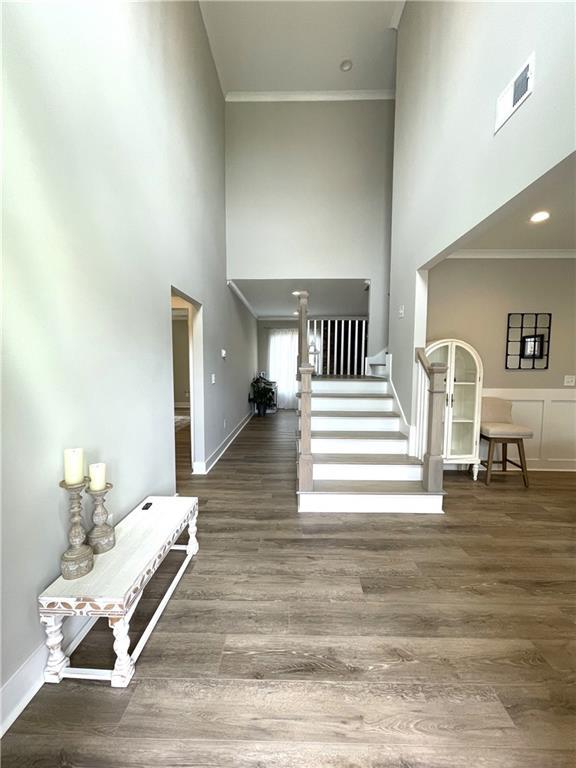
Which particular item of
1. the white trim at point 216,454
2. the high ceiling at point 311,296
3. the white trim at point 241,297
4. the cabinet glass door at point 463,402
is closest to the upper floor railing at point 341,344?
the high ceiling at point 311,296

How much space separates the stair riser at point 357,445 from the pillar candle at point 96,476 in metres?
2.11

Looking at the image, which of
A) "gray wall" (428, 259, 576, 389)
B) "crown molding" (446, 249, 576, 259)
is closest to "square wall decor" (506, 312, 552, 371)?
"gray wall" (428, 259, 576, 389)

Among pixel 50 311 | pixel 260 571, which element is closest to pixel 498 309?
pixel 260 571

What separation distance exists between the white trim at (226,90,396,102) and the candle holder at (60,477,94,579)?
216 inches

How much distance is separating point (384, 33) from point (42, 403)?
529cm

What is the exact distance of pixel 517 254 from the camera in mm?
3646

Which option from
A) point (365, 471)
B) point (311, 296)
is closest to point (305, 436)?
point (365, 471)

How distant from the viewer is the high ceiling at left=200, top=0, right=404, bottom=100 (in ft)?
11.2

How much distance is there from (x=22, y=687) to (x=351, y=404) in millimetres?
3295

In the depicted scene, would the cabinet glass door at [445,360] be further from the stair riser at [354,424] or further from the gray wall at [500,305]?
the stair riser at [354,424]

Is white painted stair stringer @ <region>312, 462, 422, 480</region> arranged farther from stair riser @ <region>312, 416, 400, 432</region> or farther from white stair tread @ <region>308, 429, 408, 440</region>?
stair riser @ <region>312, 416, 400, 432</region>

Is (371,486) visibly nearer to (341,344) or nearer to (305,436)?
(305,436)

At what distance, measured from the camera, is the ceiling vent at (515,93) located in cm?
148

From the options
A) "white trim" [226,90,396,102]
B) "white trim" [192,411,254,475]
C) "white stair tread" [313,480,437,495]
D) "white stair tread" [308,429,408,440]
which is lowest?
"white trim" [192,411,254,475]
